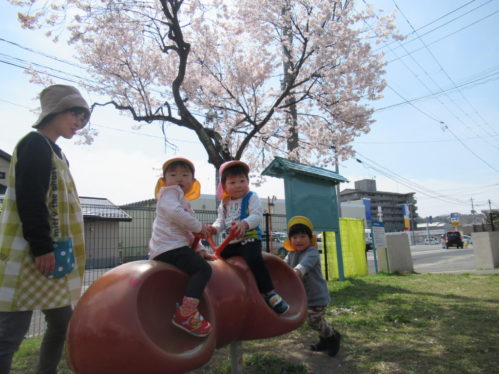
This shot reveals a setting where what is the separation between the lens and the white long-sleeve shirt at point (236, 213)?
103 inches

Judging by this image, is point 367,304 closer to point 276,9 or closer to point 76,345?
point 76,345

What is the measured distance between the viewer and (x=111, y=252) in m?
7.24

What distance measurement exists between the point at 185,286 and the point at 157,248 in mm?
290

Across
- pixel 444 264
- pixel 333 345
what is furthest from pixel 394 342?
pixel 444 264

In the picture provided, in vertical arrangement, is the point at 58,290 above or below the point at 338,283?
above

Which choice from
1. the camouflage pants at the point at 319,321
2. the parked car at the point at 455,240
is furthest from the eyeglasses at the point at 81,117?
the parked car at the point at 455,240

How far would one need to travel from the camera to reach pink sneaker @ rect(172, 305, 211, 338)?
1984 millimetres

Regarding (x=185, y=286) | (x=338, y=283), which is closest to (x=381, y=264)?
(x=338, y=283)

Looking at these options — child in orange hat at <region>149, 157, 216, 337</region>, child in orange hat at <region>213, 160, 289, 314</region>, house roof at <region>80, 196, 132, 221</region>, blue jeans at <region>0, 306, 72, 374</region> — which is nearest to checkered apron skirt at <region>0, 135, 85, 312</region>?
blue jeans at <region>0, 306, 72, 374</region>

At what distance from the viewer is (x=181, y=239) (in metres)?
2.28

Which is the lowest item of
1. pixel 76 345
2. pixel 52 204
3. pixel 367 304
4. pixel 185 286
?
pixel 367 304

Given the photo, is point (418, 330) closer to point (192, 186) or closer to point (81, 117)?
point (192, 186)

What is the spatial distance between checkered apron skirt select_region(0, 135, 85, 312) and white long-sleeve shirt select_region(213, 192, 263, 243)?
110cm

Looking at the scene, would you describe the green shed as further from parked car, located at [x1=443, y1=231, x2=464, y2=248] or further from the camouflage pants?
parked car, located at [x1=443, y1=231, x2=464, y2=248]
